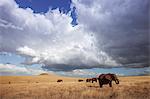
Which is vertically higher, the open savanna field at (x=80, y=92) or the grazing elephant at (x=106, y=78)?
the grazing elephant at (x=106, y=78)

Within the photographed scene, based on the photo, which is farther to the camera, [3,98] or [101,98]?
[3,98]

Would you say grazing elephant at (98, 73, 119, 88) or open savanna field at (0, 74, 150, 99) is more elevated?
grazing elephant at (98, 73, 119, 88)

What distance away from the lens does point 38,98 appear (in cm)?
1683

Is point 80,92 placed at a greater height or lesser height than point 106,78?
lesser

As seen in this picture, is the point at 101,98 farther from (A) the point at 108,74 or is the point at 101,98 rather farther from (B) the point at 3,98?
(A) the point at 108,74

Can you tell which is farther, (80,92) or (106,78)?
(106,78)

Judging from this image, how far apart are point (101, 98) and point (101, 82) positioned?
15.7 metres

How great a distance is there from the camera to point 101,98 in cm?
1656

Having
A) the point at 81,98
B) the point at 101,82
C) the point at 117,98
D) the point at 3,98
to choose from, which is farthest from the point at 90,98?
the point at 101,82

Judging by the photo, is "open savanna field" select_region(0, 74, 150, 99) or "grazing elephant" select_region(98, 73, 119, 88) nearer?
"open savanna field" select_region(0, 74, 150, 99)

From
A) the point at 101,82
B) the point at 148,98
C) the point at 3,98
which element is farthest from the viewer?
the point at 101,82

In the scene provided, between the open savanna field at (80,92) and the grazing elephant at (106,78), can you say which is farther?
the grazing elephant at (106,78)

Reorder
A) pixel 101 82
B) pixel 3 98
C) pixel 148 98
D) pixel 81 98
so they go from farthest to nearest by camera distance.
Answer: pixel 101 82, pixel 3 98, pixel 81 98, pixel 148 98

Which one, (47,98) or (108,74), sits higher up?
(108,74)
